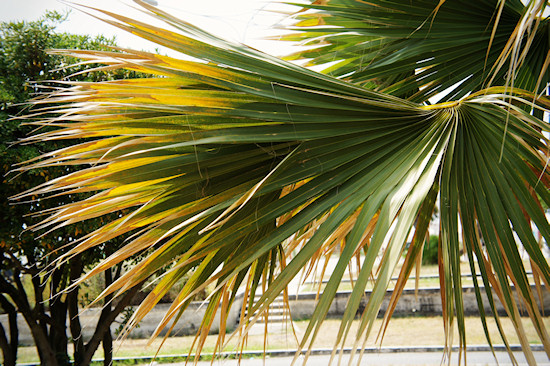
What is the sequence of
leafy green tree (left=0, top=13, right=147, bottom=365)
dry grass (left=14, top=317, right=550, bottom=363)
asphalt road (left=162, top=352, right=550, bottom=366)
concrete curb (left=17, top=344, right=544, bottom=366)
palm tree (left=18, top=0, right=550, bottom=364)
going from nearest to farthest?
palm tree (left=18, top=0, right=550, bottom=364) < leafy green tree (left=0, top=13, right=147, bottom=365) < asphalt road (left=162, top=352, right=550, bottom=366) < concrete curb (left=17, top=344, right=544, bottom=366) < dry grass (left=14, top=317, right=550, bottom=363)

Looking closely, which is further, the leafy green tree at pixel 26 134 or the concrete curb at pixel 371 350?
the concrete curb at pixel 371 350

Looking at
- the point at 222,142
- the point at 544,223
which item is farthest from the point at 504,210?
the point at 222,142

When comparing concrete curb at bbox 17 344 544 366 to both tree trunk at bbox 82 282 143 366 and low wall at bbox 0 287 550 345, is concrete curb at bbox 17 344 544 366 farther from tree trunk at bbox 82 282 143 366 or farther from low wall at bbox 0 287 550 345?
low wall at bbox 0 287 550 345

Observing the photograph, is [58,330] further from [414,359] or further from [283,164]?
[283,164]

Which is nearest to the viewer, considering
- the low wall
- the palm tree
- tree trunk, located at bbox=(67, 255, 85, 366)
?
the palm tree

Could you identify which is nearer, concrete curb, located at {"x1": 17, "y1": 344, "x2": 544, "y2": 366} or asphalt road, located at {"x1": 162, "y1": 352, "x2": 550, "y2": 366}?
asphalt road, located at {"x1": 162, "y1": 352, "x2": 550, "y2": 366}

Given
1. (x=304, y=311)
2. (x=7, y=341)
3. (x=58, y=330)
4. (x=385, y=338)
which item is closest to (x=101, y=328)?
(x=58, y=330)

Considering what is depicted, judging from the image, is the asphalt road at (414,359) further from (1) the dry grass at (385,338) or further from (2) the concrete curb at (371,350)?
(1) the dry grass at (385,338)

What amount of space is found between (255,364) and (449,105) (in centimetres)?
786

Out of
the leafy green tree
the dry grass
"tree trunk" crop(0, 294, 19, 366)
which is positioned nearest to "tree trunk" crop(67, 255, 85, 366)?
the leafy green tree

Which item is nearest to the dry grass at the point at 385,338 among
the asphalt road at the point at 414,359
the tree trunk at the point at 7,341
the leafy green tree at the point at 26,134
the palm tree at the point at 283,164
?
the asphalt road at the point at 414,359

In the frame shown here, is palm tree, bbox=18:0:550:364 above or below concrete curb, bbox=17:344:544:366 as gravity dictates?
above

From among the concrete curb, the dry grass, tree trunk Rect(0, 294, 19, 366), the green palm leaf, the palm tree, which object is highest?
the green palm leaf

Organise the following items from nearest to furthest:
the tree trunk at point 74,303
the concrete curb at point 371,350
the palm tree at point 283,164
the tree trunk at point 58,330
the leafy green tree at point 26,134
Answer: the palm tree at point 283,164 < the leafy green tree at point 26,134 < the tree trunk at point 74,303 < the tree trunk at point 58,330 < the concrete curb at point 371,350
